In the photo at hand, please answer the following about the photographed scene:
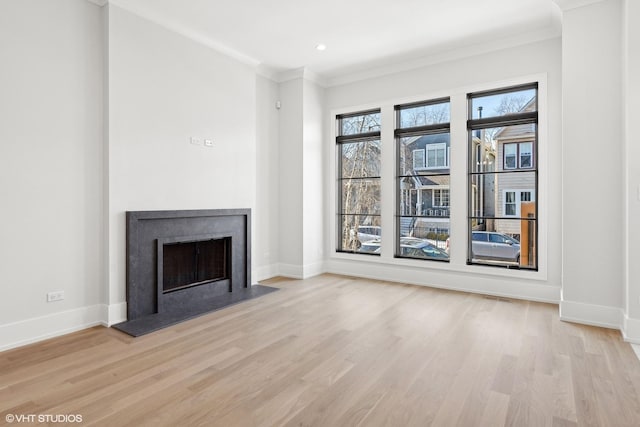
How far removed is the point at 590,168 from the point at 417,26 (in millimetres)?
2396

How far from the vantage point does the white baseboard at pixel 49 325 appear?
2943 millimetres

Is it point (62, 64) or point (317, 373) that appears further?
point (62, 64)

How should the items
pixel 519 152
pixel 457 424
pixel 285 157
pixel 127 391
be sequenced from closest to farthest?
1. pixel 457 424
2. pixel 127 391
3. pixel 519 152
4. pixel 285 157

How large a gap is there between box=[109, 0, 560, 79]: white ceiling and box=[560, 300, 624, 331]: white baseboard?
304 cm

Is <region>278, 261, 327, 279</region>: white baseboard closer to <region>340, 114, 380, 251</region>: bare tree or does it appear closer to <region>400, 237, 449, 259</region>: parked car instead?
<region>340, 114, 380, 251</region>: bare tree

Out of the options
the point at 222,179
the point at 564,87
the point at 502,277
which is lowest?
the point at 502,277

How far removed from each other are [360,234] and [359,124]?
5.88 ft

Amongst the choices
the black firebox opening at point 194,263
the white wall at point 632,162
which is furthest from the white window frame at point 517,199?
the black firebox opening at point 194,263

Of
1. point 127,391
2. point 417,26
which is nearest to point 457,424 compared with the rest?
point 127,391

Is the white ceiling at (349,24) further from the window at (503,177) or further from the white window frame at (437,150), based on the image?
the white window frame at (437,150)

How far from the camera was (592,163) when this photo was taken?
137 inches

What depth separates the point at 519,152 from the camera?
4.49 metres

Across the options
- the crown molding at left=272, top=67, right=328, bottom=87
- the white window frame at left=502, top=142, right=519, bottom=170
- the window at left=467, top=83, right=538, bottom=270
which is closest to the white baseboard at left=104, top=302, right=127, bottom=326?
the crown molding at left=272, top=67, right=328, bottom=87

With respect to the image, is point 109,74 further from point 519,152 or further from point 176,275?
Answer: point 519,152
